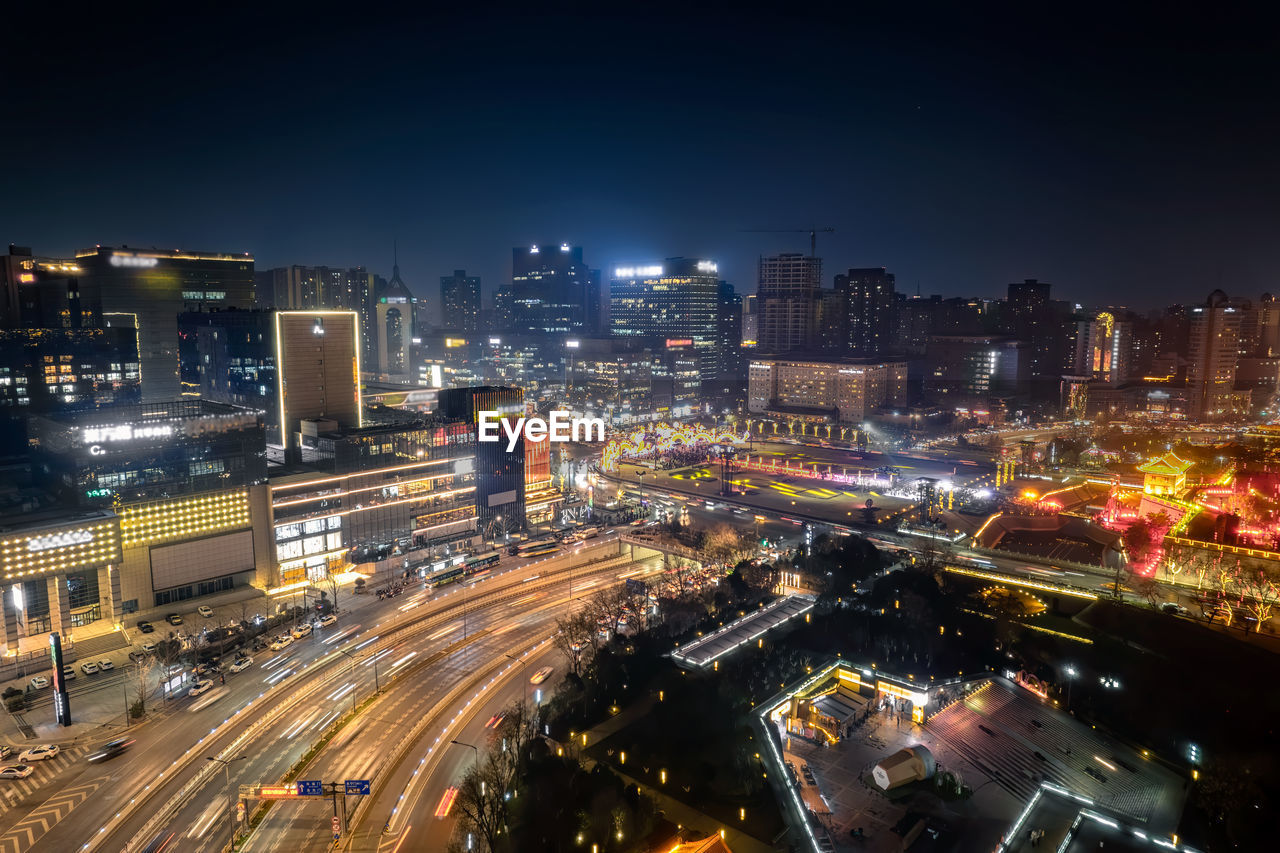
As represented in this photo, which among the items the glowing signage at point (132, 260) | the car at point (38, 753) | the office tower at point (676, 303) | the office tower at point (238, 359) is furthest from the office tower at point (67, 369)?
the office tower at point (676, 303)

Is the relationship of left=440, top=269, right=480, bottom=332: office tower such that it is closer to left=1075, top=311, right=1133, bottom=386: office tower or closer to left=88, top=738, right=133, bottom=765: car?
left=1075, top=311, right=1133, bottom=386: office tower

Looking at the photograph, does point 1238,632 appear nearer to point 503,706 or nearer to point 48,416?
point 503,706

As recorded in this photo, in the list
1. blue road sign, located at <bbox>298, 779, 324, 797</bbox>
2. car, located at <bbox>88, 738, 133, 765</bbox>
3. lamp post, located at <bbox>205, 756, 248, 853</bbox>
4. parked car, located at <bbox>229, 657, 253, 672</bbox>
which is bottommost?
lamp post, located at <bbox>205, 756, 248, 853</bbox>

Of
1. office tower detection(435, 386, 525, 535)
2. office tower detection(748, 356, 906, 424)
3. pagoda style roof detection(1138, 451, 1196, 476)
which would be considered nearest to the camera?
pagoda style roof detection(1138, 451, 1196, 476)

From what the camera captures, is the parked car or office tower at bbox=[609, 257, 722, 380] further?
office tower at bbox=[609, 257, 722, 380]

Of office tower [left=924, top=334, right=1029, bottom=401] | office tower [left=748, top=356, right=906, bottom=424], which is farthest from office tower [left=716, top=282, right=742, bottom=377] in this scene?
office tower [left=924, top=334, right=1029, bottom=401]

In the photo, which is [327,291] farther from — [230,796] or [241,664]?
[230,796]

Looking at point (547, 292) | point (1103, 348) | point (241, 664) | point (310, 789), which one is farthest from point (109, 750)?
point (1103, 348)
